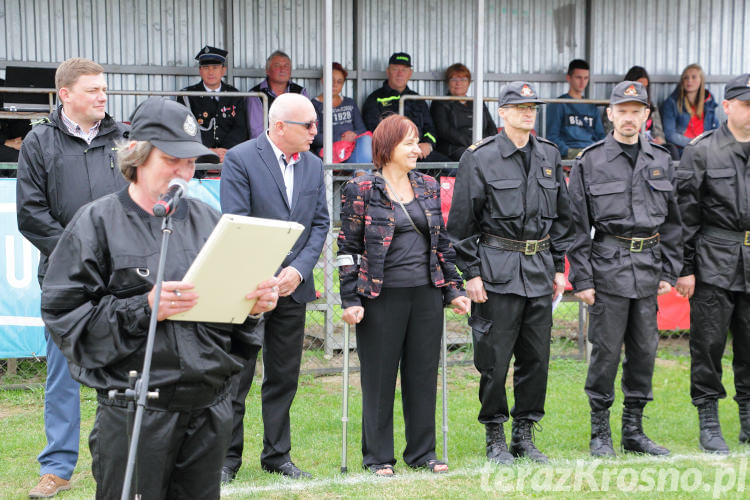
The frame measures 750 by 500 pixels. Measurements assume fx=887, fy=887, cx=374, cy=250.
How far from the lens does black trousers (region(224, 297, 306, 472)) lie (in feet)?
16.9

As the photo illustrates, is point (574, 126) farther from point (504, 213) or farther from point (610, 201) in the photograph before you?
point (504, 213)

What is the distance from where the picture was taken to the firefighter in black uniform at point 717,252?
5.76m

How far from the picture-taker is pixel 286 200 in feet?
16.7

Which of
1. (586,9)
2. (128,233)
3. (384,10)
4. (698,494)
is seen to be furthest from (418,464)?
(586,9)

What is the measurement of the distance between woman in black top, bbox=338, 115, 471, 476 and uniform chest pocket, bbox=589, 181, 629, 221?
1022 mm

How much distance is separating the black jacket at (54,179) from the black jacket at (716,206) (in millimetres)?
3625

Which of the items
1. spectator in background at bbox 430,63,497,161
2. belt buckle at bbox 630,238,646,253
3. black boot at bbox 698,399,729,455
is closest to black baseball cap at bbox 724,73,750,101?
Answer: belt buckle at bbox 630,238,646,253

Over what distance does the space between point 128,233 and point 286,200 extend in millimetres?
2161

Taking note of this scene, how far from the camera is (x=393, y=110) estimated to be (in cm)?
1048

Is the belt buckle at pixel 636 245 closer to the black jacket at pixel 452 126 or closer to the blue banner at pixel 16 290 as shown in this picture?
the blue banner at pixel 16 290

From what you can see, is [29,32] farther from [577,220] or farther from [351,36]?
[577,220]

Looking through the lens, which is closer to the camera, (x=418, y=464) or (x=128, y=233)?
(x=128, y=233)

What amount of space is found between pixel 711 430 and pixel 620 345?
2.98ft

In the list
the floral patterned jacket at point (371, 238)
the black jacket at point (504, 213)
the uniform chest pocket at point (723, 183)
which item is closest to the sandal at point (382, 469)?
the floral patterned jacket at point (371, 238)
